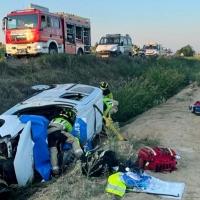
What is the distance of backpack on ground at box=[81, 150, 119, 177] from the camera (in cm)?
442

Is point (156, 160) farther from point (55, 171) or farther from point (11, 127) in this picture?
point (11, 127)

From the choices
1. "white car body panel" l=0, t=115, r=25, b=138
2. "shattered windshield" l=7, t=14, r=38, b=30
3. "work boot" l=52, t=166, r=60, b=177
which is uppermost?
"shattered windshield" l=7, t=14, r=38, b=30

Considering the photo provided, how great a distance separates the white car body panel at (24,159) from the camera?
14.0 ft

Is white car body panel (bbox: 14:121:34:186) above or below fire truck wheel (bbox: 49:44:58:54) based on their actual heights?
below

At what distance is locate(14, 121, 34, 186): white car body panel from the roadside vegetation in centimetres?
17

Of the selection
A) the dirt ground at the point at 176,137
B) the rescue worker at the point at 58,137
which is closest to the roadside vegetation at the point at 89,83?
the dirt ground at the point at 176,137

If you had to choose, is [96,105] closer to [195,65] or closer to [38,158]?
[38,158]

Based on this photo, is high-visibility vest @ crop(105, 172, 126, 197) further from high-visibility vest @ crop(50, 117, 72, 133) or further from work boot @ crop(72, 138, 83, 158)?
high-visibility vest @ crop(50, 117, 72, 133)

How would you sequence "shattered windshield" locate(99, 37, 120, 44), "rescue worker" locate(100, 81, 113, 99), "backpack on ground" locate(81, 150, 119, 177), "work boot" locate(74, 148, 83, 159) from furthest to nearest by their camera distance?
"shattered windshield" locate(99, 37, 120, 44)
"rescue worker" locate(100, 81, 113, 99)
"work boot" locate(74, 148, 83, 159)
"backpack on ground" locate(81, 150, 119, 177)

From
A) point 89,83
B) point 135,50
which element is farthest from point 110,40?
point 89,83

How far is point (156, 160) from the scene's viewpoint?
4836mm

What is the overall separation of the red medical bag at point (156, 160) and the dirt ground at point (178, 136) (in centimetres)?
10

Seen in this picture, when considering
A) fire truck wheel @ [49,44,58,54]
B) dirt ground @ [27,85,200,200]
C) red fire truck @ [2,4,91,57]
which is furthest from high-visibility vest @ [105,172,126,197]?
fire truck wheel @ [49,44,58,54]

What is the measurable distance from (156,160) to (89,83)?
9973mm
